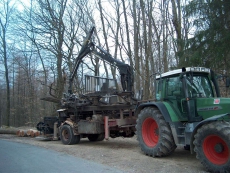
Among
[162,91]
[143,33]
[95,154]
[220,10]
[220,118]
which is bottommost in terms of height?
[95,154]

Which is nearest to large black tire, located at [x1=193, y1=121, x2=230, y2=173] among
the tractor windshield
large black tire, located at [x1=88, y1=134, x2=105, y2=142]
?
the tractor windshield

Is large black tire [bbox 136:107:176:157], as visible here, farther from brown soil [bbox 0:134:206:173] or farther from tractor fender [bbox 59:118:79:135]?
tractor fender [bbox 59:118:79:135]

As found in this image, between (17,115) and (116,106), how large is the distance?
3592cm

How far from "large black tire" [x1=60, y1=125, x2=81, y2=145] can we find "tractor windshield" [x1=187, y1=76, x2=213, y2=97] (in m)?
6.79

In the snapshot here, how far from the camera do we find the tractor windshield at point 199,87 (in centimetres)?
791

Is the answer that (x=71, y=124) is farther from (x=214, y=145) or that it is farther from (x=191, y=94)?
(x=214, y=145)

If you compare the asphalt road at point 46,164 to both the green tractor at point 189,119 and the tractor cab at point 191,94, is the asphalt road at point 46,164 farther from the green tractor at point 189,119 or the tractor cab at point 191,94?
the tractor cab at point 191,94

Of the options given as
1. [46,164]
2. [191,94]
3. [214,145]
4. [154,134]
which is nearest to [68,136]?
[46,164]

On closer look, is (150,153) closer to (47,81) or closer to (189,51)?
(189,51)

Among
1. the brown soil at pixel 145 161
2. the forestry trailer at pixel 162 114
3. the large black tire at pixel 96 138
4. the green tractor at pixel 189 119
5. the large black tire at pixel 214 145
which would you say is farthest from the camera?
the large black tire at pixel 96 138

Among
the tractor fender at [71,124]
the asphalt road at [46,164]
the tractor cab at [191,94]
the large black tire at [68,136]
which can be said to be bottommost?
the asphalt road at [46,164]

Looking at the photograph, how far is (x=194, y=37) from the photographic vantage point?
13.0m

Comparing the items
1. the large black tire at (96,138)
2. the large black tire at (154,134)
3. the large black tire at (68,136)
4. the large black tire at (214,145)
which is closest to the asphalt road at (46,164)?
the large black tire at (154,134)

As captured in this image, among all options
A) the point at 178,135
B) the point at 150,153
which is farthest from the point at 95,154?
the point at 178,135
